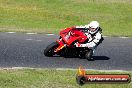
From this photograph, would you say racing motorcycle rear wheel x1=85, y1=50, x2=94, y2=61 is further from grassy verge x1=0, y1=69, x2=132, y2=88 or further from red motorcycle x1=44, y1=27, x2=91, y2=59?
grassy verge x1=0, y1=69, x2=132, y2=88

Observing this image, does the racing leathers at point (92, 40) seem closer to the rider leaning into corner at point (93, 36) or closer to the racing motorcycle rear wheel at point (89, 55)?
the rider leaning into corner at point (93, 36)

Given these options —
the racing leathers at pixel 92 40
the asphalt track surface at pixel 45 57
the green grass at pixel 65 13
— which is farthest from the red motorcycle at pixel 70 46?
the green grass at pixel 65 13

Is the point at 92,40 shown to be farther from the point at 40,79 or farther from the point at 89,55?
the point at 40,79

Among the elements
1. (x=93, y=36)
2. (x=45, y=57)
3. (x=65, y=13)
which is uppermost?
(x=93, y=36)

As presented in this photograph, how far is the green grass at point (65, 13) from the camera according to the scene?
2792 cm

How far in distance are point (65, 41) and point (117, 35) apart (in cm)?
690

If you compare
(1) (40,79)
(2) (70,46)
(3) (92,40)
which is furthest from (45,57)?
(1) (40,79)

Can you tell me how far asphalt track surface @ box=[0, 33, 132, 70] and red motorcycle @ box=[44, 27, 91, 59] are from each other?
10.8 inches

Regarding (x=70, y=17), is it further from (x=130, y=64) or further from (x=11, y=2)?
(x=130, y=64)

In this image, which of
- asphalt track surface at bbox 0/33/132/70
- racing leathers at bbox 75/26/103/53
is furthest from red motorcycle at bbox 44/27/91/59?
asphalt track surface at bbox 0/33/132/70

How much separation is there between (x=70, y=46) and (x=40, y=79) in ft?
14.8

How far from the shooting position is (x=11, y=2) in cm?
3431

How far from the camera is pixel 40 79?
12055mm

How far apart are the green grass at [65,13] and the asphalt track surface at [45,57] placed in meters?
6.11
